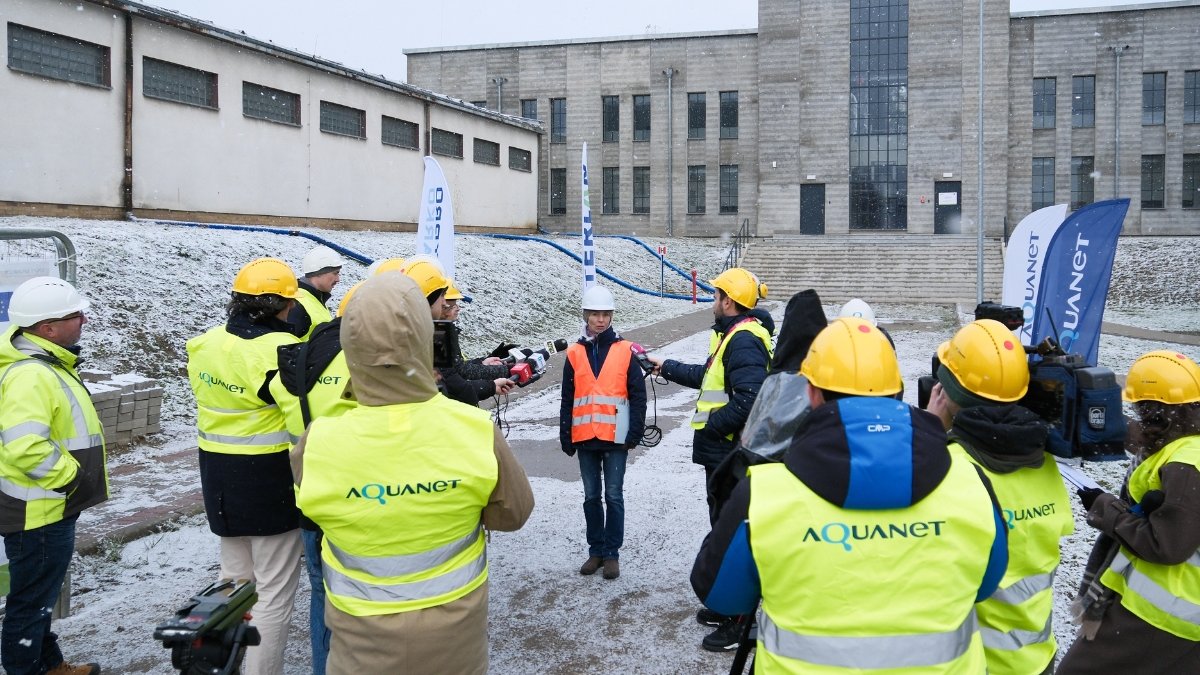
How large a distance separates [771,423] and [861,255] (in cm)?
3532

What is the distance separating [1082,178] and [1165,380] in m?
45.1

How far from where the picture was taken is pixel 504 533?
265 inches

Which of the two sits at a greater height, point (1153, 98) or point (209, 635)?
point (1153, 98)

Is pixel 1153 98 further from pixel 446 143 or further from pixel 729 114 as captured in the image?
pixel 446 143

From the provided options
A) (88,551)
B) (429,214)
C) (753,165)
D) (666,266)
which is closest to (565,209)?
(753,165)

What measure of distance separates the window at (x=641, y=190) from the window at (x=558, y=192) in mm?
4296

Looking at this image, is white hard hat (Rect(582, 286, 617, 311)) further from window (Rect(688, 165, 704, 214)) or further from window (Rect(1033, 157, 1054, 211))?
window (Rect(1033, 157, 1054, 211))

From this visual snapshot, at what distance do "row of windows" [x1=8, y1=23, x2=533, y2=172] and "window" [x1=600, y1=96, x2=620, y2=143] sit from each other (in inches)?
673

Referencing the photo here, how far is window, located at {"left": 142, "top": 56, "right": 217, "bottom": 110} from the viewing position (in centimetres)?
1952

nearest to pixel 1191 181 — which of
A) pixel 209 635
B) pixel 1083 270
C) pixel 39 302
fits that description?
pixel 1083 270

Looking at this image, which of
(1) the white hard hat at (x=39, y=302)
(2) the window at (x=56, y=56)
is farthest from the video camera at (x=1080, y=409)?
(2) the window at (x=56, y=56)

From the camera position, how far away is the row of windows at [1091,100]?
4025 cm

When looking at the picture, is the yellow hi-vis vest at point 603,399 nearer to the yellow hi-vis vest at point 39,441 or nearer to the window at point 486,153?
the yellow hi-vis vest at point 39,441

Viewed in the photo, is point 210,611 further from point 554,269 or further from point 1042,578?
point 554,269
